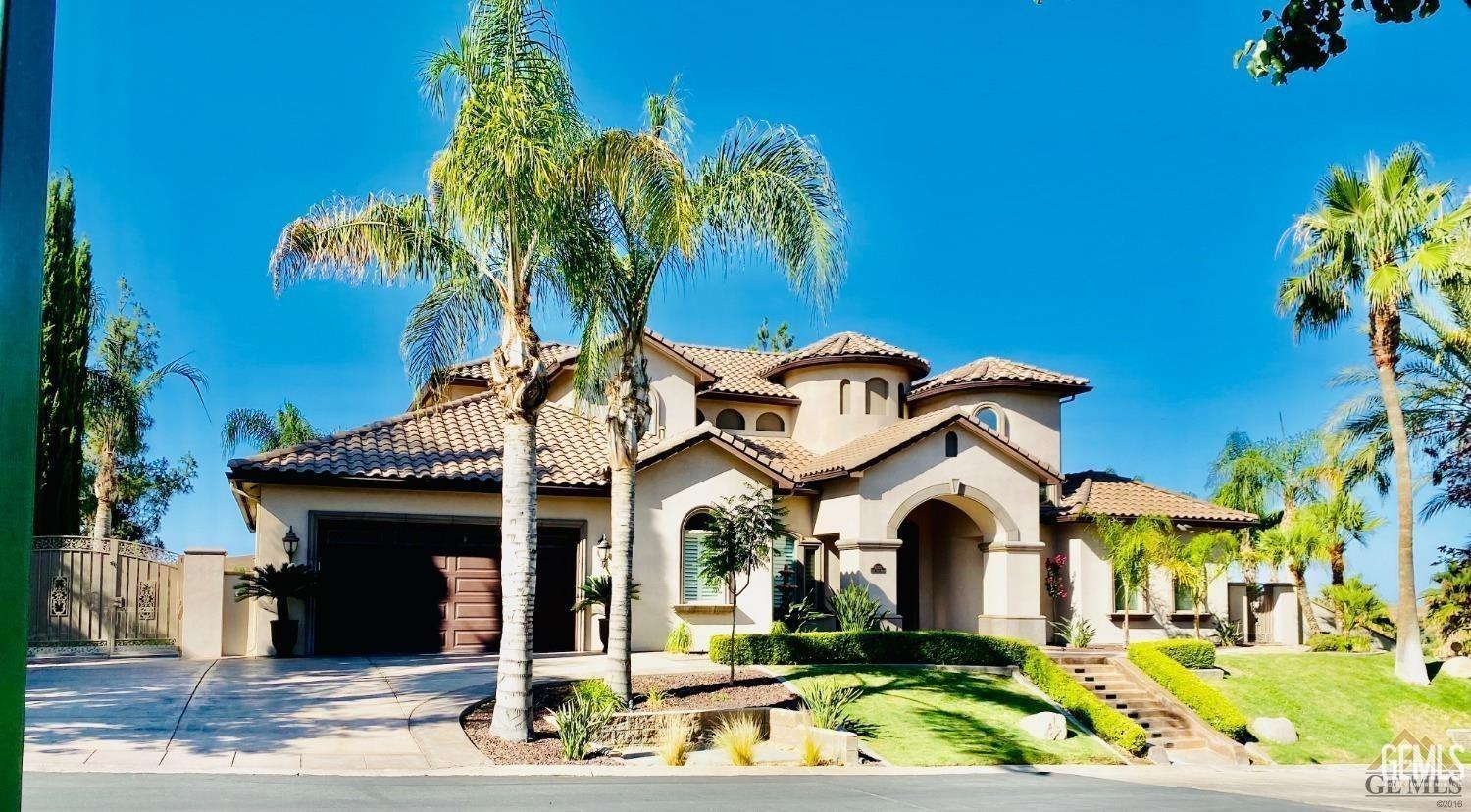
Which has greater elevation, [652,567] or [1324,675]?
[652,567]

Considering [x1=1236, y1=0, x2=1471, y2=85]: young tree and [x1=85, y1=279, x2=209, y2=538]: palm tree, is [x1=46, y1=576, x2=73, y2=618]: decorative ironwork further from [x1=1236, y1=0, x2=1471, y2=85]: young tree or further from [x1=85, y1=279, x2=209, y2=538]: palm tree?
[x1=1236, y1=0, x2=1471, y2=85]: young tree

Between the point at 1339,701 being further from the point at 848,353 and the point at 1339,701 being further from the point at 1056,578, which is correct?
the point at 848,353

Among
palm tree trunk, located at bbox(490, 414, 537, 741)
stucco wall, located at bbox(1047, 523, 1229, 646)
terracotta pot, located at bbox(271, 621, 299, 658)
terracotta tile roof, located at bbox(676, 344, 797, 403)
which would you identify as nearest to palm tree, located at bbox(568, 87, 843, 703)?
palm tree trunk, located at bbox(490, 414, 537, 741)

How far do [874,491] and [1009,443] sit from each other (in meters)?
4.06

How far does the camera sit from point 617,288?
17.6 m

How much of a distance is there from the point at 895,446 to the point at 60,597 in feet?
58.9

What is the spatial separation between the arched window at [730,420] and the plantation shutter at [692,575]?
7491mm

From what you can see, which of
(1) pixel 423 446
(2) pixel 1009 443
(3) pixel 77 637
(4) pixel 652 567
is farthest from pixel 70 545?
(2) pixel 1009 443

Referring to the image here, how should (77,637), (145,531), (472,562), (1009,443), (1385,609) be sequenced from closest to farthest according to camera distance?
1. (77,637)
2. (472,562)
3. (1009,443)
4. (1385,609)
5. (145,531)

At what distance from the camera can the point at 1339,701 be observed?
25.0m

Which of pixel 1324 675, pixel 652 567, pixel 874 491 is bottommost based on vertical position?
pixel 1324 675

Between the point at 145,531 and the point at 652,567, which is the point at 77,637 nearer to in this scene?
the point at 652,567

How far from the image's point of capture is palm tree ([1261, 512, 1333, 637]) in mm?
32281

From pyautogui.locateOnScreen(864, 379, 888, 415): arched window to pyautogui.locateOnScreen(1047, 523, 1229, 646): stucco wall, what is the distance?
5933 millimetres
